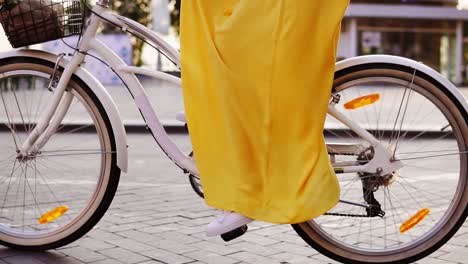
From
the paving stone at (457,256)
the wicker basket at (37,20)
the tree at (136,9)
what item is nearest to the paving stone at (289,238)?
the paving stone at (457,256)

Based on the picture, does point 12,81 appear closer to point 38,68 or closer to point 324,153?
point 38,68

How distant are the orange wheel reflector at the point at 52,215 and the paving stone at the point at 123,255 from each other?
28 cm

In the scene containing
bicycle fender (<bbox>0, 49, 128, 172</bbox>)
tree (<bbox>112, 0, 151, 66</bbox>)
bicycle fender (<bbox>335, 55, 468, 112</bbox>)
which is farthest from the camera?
tree (<bbox>112, 0, 151, 66</bbox>)

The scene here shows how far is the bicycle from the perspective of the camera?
275cm

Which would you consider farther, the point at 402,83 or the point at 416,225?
the point at 416,225

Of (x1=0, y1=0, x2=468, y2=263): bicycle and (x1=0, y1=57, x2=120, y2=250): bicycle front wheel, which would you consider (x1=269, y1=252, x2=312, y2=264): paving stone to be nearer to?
(x1=0, y1=0, x2=468, y2=263): bicycle

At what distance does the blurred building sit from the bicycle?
3356 cm

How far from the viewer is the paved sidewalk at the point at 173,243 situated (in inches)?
124

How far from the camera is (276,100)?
2484mm

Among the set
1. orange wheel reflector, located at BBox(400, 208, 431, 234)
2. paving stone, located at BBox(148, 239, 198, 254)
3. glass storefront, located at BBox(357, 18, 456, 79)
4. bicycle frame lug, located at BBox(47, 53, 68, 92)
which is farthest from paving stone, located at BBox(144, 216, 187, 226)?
glass storefront, located at BBox(357, 18, 456, 79)

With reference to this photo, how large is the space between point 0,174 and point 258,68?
5.40 feet

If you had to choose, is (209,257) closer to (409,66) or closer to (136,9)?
(409,66)

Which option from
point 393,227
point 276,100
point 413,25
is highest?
point 413,25

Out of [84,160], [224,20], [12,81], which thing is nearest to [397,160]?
[224,20]
